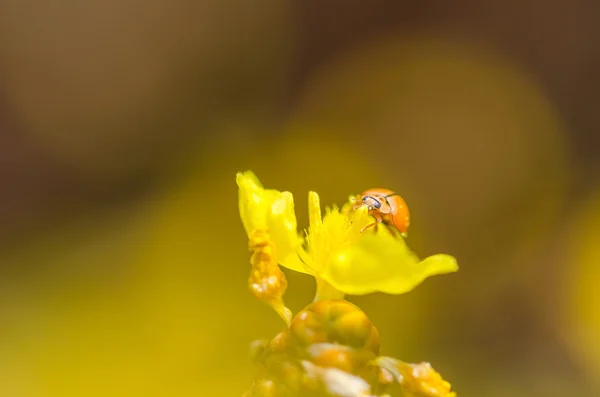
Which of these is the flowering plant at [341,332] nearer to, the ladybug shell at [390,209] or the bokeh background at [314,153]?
the ladybug shell at [390,209]

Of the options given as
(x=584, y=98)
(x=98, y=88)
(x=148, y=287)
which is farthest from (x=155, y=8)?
(x=584, y=98)

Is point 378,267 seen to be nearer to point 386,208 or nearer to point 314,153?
point 386,208

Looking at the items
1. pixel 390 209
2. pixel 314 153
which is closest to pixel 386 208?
pixel 390 209

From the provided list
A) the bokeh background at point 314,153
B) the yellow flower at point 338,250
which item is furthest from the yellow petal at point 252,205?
the bokeh background at point 314,153

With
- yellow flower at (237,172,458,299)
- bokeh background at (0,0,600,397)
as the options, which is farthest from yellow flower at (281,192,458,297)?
bokeh background at (0,0,600,397)

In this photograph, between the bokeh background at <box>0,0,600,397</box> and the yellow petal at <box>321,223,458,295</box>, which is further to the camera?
the bokeh background at <box>0,0,600,397</box>

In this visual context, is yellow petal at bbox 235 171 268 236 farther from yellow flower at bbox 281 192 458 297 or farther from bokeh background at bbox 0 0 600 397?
bokeh background at bbox 0 0 600 397

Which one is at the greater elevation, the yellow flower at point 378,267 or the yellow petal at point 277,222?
the yellow petal at point 277,222
